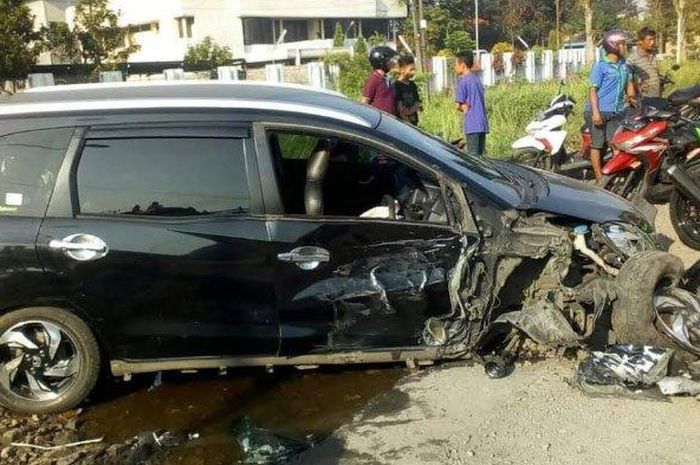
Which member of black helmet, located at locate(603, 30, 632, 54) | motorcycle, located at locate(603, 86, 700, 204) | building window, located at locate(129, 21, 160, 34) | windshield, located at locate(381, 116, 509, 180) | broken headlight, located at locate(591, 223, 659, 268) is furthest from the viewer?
building window, located at locate(129, 21, 160, 34)

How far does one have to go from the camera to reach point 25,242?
13.0ft

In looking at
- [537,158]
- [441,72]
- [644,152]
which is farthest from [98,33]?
[644,152]

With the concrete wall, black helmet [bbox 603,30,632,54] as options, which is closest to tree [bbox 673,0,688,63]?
black helmet [bbox 603,30,632,54]

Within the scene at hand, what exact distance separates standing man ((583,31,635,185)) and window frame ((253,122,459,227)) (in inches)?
182

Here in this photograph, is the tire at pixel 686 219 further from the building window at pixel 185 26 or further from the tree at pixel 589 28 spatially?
the building window at pixel 185 26

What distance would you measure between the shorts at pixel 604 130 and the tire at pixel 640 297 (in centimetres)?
434

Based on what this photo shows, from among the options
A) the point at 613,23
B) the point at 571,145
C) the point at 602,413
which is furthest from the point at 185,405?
the point at 613,23

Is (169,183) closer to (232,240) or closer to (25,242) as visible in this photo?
(232,240)

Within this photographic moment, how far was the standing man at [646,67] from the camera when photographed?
937 cm

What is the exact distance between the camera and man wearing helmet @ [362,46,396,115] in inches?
322

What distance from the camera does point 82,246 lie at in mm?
3963

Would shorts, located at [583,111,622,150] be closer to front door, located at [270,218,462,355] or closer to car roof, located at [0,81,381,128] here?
car roof, located at [0,81,381,128]

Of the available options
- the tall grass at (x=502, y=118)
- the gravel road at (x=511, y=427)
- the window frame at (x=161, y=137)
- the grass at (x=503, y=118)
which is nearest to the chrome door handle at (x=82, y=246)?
the window frame at (x=161, y=137)

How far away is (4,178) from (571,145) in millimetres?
9956
